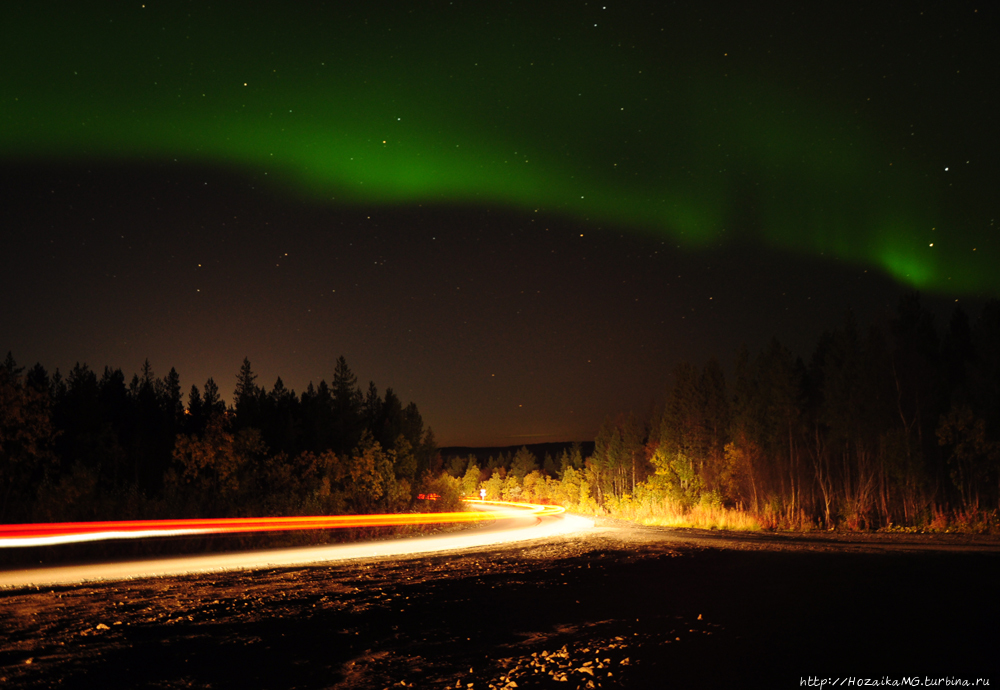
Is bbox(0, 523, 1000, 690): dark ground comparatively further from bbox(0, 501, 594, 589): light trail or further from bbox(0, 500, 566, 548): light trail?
bbox(0, 500, 566, 548): light trail

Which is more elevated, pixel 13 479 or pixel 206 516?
pixel 13 479

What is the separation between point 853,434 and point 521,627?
3534cm

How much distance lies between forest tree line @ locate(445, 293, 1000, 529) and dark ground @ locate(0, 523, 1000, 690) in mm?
16055

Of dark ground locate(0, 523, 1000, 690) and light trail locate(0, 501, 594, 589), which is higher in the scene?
dark ground locate(0, 523, 1000, 690)

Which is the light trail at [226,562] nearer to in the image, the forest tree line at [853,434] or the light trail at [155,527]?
the light trail at [155,527]

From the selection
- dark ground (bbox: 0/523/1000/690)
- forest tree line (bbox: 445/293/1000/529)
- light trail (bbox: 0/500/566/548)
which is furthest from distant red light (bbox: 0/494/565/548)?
forest tree line (bbox: 445/293/1000/529)

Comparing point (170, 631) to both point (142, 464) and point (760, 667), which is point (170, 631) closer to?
point (760, 667)

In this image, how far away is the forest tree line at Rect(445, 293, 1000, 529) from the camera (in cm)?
2775

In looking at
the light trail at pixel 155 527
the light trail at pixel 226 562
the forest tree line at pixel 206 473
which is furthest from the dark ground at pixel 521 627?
the forest tree line at pixel 206 473

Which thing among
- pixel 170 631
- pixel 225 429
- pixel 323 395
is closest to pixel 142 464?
pixel 323 395

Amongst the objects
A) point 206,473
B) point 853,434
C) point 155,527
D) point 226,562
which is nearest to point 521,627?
point 226,562

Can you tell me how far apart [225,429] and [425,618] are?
80.8ft

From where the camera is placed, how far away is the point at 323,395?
81000 mm

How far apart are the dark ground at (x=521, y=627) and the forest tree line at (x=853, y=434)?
52.7 feet
